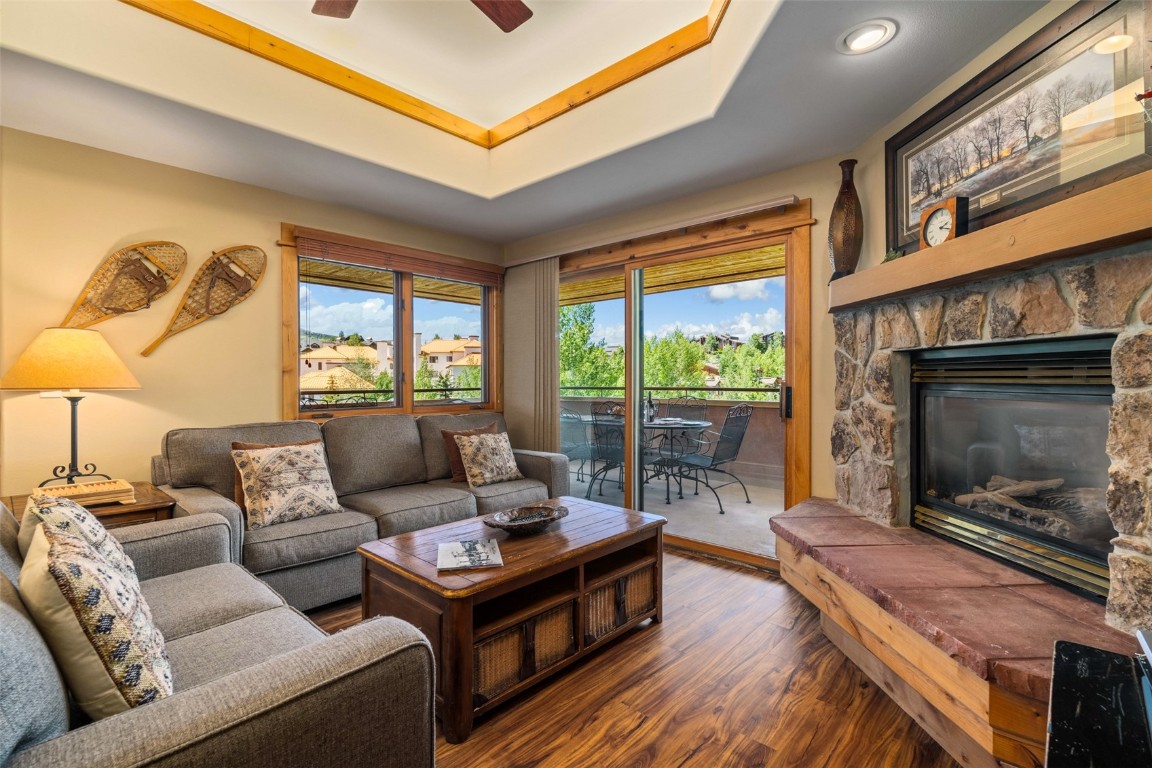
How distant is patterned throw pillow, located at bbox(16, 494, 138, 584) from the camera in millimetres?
1280

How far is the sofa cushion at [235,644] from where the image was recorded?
1.29 metres

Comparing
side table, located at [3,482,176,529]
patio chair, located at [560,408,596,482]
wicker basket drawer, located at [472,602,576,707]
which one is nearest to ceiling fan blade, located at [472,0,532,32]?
wicker basket drawer, located at [472,602,576,707]

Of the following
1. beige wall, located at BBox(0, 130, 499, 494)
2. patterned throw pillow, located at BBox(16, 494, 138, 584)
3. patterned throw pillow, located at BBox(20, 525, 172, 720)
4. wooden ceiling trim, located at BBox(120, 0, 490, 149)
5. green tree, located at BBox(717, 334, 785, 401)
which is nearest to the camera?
patterned throw pillow, located at BBox(20, 525, 172, 720)

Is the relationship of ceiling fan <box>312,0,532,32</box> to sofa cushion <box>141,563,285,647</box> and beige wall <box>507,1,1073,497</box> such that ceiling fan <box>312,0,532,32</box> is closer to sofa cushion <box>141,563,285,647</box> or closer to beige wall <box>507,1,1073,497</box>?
beige wall <box>507,1,1073,497</box>

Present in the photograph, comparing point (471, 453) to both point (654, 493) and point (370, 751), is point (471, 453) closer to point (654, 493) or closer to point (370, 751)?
point (654, 493)

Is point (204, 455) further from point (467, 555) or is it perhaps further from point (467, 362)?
point (467, 362)

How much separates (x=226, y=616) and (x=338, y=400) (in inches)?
90.3

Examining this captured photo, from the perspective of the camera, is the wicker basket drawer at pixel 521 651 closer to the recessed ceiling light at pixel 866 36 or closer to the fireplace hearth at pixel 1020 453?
the fireplace hearth at pixel 1020 453

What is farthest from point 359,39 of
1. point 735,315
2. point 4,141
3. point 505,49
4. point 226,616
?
point 735,315

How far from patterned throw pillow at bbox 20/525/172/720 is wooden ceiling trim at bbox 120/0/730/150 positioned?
229 centimetres

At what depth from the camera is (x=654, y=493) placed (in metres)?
4.31

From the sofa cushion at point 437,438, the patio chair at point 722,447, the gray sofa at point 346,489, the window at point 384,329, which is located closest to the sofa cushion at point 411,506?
the gray sofa at point 346,489

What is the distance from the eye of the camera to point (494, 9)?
190cm

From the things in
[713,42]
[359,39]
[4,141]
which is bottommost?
[4,141]
